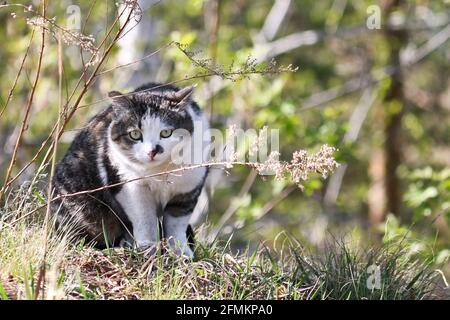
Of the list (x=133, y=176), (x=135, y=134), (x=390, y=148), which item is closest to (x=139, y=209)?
(x=133, y=176)

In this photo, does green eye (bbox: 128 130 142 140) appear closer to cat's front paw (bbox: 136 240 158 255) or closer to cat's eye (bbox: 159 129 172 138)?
cat's eye (bbox: 159 129 172 138)

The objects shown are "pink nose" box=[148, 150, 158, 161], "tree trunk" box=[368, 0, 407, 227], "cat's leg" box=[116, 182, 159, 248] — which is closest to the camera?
"pink nose" box=[148, 150, 158, 161]

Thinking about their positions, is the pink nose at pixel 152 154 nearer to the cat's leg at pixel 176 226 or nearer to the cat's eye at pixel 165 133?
the cat's eye at pixel 165 133

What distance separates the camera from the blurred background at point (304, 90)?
792 cm

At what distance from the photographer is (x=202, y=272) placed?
3.78 metres

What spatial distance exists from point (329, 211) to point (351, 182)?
7.65ft

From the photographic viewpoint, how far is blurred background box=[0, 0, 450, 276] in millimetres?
7922

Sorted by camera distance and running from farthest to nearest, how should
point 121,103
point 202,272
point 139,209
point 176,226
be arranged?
point 176,226
point 121,103
point 139,209
point 202,272

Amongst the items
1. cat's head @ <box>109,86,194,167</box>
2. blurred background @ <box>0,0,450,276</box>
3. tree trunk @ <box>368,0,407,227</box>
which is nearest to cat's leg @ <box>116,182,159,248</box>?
cat's head @ <box>109,86,194,167</box>

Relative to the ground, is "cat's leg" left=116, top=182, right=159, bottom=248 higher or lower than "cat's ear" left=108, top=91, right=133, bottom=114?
lower

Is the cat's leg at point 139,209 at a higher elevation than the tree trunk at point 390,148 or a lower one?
lower

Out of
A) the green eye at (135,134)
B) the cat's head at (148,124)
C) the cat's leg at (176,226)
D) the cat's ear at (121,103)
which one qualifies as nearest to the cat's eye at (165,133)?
the cat's head at (148,124)

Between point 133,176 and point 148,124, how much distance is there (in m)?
0.31

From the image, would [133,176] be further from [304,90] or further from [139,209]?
[304,90]
